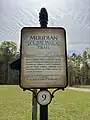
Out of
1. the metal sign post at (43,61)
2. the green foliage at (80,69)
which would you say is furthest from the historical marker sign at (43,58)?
the green foliage at (80,69)

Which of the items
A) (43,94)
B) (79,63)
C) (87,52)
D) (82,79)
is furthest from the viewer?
(82,79)

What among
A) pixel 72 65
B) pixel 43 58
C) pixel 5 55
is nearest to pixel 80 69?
pixel 72 65

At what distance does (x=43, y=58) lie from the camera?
2.48 meters

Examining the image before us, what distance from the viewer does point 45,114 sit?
8.38ft

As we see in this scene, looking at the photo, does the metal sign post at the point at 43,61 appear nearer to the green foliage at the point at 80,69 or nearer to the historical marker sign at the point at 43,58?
the historical marker sign at the point at 43,58

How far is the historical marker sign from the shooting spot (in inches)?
97.0

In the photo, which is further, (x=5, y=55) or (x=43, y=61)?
(x=5, y=55)

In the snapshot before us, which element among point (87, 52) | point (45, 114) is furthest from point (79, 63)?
point (45, 114)

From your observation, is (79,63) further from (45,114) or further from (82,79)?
(45,114)

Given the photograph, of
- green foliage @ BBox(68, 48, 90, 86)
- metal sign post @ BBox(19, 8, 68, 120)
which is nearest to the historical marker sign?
metal sign post @ BBox(19, 8, 68, 120)

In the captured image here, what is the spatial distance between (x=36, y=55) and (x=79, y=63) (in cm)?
3004

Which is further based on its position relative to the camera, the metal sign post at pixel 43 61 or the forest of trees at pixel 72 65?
the forest of trees at pixel 72 65

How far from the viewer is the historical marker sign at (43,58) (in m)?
2.46

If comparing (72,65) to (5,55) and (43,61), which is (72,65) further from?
(43,61)
